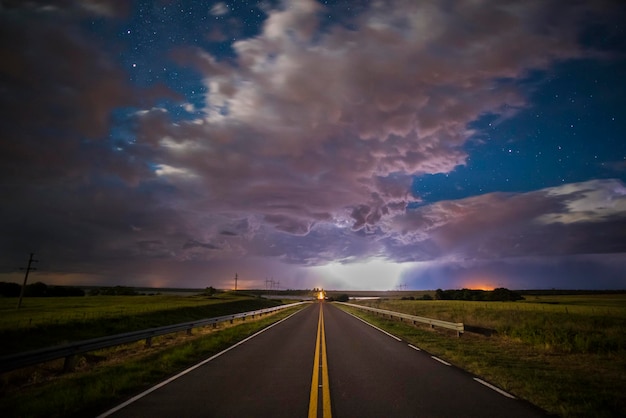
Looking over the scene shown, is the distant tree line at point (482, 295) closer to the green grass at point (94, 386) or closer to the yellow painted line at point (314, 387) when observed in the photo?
the yellow painted line at point (314, 387)

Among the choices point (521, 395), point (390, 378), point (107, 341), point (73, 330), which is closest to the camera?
point (521, 395)

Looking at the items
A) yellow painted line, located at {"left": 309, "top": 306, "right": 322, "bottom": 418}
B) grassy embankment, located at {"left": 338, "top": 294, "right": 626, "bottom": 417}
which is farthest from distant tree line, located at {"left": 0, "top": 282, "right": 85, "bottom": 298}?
grassy embankment, located at {"left": 338, "top": 294, "right": 626, "bottom": 417}

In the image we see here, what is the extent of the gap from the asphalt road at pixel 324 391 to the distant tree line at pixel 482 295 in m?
95.0

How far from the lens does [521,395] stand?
24.7 feet

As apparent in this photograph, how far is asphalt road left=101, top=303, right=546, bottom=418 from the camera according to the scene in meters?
6.37

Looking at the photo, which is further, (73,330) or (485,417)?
(73,330)

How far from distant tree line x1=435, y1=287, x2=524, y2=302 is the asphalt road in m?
95.0

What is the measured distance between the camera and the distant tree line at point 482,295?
319 ft

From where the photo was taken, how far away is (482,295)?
107812 mm

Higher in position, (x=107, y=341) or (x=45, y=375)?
(x=107, y=341)

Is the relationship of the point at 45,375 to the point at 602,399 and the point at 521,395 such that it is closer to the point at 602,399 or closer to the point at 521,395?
the point at 521,395

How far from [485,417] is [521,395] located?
2100 mm

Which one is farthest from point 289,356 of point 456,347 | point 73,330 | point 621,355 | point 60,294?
point 60,294

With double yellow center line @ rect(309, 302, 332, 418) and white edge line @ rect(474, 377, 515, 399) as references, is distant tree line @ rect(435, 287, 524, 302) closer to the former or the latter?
double yellow center line @ rect(309, 302, 332, 418)
